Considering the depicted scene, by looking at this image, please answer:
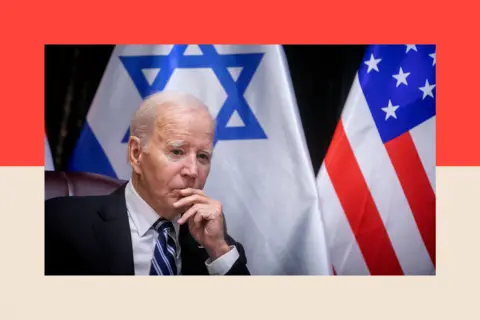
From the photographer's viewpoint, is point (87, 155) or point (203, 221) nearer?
point (203, 221)

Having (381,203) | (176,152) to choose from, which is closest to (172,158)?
(176,152)

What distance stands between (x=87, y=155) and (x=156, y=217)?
48 cm

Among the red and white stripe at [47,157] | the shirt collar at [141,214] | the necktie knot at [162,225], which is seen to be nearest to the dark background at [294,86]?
the red and white stripe at [47,157]

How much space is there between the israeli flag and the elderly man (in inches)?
5.0

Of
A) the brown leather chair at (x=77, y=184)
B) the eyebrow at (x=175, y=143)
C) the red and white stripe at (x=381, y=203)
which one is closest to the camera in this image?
the eyebrow at (x=175, y=143)

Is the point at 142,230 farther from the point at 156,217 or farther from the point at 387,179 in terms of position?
the point at 387,179

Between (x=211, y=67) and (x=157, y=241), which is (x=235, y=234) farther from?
(x=211, y=67)

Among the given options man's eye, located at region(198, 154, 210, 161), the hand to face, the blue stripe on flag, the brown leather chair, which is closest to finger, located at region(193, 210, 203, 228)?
the hand to face

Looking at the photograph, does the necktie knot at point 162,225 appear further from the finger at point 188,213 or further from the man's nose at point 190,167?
the man's nose at point 190,167

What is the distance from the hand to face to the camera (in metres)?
3.71

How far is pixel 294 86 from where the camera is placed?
3947mm

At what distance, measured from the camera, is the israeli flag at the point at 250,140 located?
3.87 metres

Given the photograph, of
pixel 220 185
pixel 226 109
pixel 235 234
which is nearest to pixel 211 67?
pixel 226 109

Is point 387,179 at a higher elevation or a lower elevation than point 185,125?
lower
